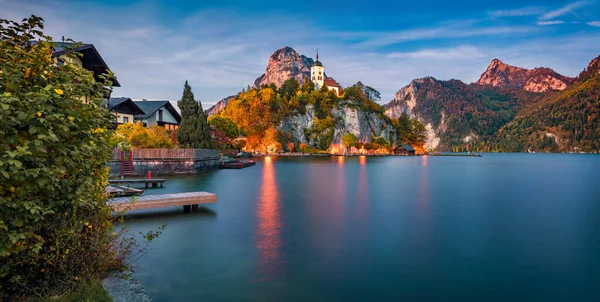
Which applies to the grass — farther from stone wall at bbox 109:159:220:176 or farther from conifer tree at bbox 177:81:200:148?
conifer tree at bbox 177:81:200:148

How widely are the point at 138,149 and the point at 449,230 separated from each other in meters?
39.1

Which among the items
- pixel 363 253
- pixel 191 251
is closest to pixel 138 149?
pixel 191 251

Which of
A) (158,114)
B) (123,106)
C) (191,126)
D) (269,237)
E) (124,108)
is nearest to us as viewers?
(269,237)

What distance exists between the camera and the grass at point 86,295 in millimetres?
7679

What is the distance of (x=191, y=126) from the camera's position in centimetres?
6419

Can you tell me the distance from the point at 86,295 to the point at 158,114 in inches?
3006

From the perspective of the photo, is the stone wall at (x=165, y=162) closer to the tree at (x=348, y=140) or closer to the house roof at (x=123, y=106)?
the house roof at (x=123, y=106)

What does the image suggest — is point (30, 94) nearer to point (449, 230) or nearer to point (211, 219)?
point (211, 219)

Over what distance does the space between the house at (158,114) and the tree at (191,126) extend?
559 inches

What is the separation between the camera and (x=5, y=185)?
6.37 m

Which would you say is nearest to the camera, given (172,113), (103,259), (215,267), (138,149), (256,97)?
(103,259)

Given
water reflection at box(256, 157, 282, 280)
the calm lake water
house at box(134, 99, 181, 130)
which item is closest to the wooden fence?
water reflection at box(256, 157, 282, 280)

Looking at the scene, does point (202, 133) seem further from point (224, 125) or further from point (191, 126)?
point (224, 125)

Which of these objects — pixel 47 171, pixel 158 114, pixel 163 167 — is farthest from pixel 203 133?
pixel 47 171
